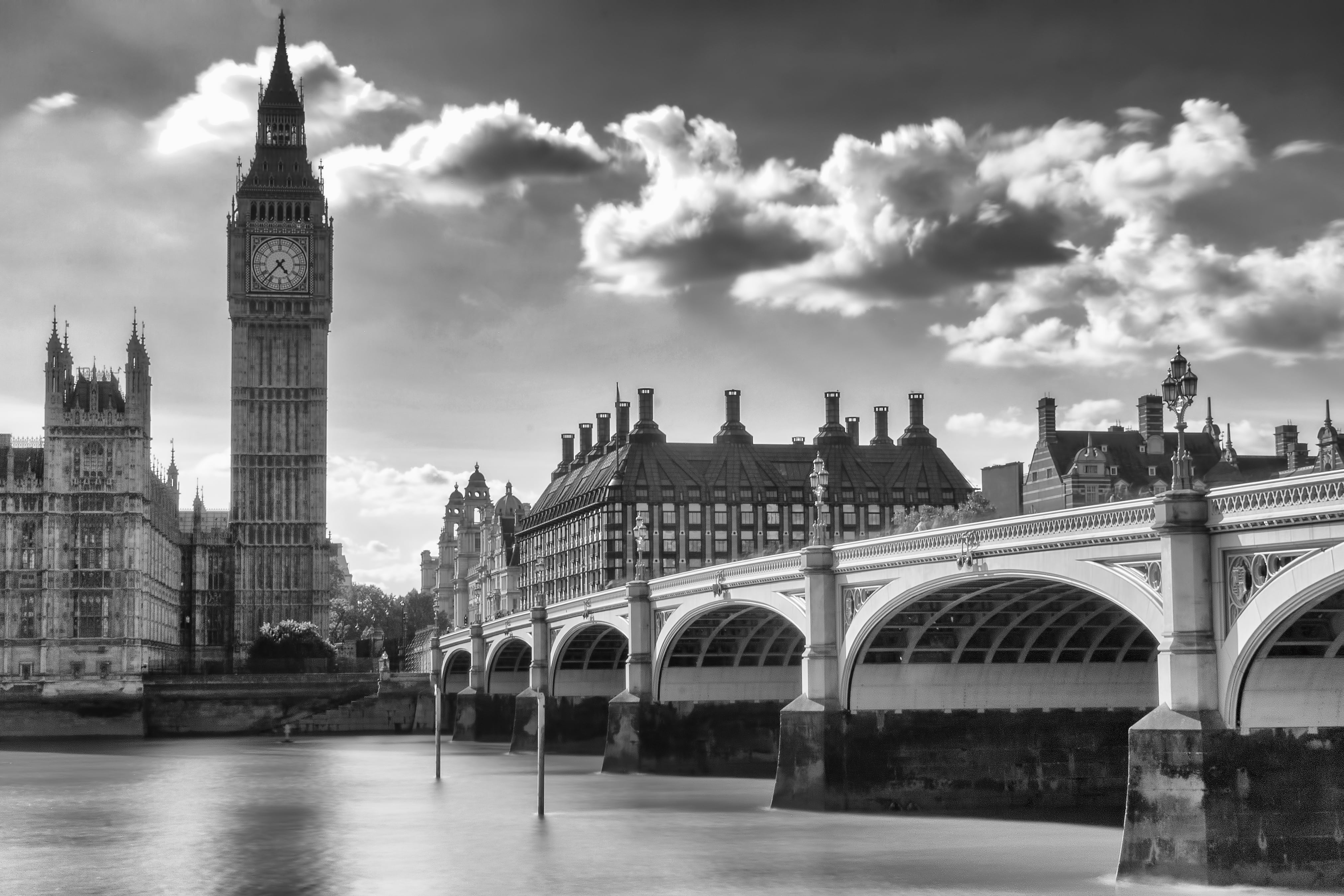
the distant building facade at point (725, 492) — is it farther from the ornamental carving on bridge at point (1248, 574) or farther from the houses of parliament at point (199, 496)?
the ornamental carving on bridge at point (1248, 574)

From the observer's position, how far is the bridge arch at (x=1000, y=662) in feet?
160

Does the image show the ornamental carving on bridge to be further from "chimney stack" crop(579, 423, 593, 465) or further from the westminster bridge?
"chimney stack" crop(579, 423, 593, 465)

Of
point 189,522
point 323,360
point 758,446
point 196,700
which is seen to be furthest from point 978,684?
point 189,522

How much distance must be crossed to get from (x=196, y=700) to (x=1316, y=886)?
335 feet

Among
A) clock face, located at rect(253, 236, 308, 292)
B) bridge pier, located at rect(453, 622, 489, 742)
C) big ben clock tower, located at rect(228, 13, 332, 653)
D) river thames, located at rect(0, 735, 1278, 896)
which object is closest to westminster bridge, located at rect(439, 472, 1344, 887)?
river thames, located at rect(0, 735, 1278, 896)

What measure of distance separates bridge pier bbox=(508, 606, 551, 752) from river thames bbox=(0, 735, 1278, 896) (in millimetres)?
15988

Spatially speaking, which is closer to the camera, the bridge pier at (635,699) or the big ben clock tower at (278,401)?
the bridge pier at (635,699)

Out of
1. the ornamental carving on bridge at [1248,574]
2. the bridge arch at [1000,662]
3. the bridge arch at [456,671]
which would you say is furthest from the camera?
the bridge arch at [456,671]

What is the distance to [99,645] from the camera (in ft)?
438

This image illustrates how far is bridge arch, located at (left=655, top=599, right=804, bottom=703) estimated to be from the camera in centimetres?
6688

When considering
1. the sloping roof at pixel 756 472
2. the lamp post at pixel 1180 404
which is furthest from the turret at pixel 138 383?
the lamp post at pixel 1180 404

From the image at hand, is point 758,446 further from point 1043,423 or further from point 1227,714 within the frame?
point 1227,714

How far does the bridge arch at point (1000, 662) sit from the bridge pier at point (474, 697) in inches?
2388

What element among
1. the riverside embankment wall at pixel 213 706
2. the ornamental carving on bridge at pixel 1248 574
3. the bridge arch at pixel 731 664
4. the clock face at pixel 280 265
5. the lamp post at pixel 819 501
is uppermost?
the clock face at pixel 280 265
